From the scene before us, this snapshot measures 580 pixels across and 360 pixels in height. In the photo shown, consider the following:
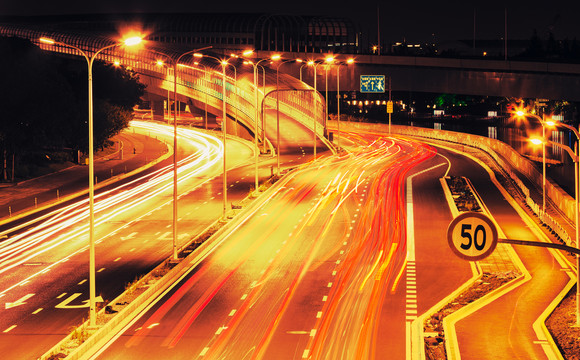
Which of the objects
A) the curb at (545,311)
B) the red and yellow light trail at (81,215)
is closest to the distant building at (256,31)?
the red and yellow light trail at (81,215)

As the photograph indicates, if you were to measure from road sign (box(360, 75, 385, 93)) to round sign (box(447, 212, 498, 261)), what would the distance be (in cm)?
9487

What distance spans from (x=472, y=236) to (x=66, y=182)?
5595 centimetres

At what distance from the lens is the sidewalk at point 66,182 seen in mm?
57013

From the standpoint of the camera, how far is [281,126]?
10281 cm

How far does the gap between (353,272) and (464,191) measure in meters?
25.5

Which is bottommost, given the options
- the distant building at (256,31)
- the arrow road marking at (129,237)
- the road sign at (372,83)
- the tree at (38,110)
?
the arrow road marking at (129,237)

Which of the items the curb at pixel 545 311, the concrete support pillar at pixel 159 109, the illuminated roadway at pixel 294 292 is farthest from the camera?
the concrete support pillar at pixel 159 109

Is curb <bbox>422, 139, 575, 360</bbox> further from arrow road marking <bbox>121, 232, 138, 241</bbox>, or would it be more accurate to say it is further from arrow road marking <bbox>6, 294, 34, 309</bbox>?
arrow road marking <bbox>121, 232, 138, 241</bbox>

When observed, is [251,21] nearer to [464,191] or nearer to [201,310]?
[464,191]

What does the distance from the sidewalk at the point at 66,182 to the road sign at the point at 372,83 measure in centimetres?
3073

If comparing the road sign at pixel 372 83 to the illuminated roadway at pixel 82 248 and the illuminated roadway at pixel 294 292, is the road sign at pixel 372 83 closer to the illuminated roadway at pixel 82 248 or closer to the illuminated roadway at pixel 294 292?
the illuminated roadway at pixel 82 248

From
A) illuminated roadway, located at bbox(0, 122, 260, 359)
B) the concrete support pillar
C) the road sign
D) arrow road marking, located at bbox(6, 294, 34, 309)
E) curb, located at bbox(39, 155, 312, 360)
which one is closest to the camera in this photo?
curb, located at bbox(39, 155, 312, 360)

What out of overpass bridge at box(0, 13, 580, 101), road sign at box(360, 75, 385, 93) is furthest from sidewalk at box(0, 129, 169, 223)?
road sign at box(360, 75, 385, 93)

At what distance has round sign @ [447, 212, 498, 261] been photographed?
17.5 meters
